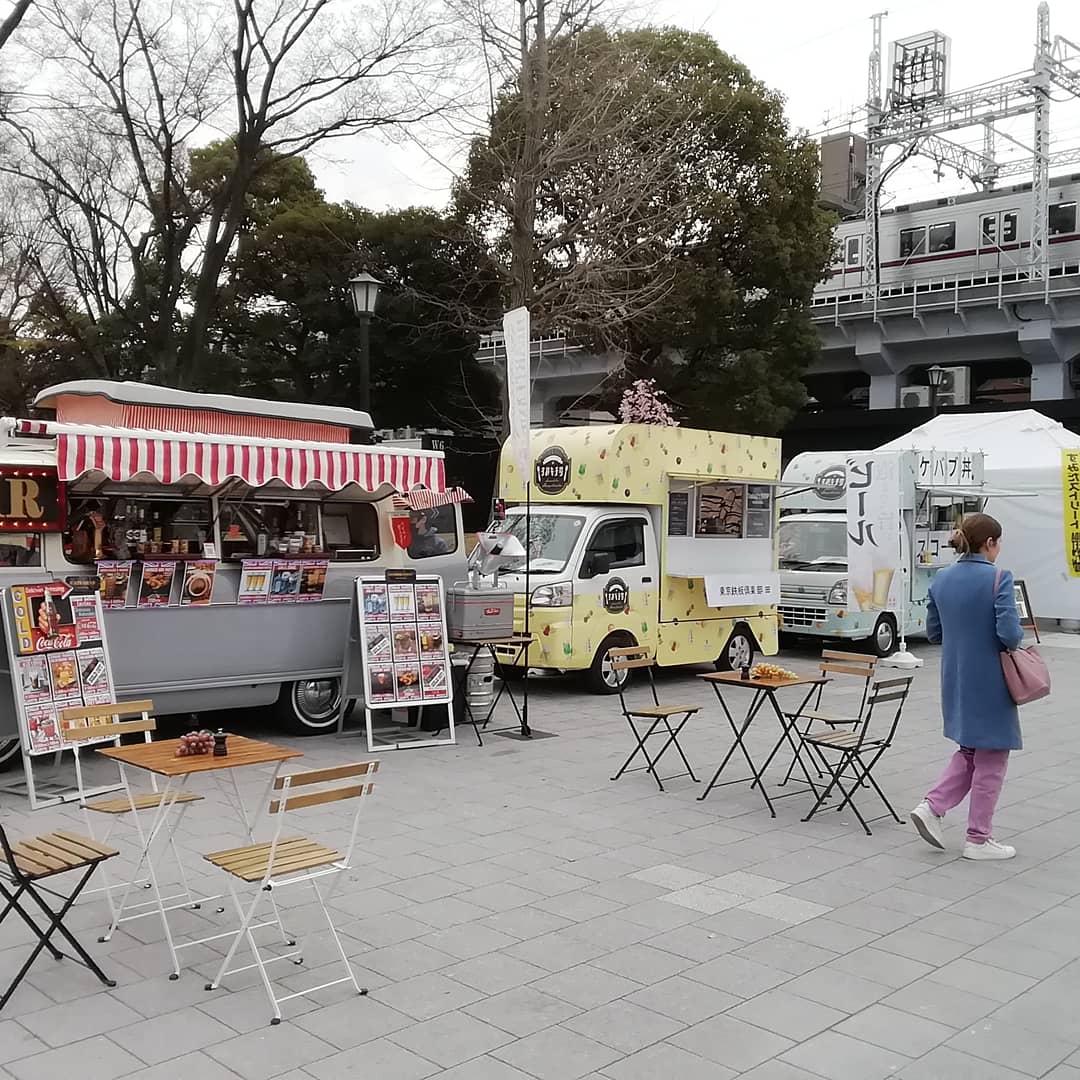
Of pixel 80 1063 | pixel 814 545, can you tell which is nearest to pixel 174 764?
pixel 80 1063

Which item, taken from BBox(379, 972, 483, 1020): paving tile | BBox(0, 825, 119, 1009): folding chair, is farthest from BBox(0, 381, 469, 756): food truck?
BBox(379, 972, 483, 1020): paving tile

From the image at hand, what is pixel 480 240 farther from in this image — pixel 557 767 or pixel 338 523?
pixel 557 767

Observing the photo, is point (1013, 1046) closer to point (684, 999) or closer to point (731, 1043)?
point (731, 1043)

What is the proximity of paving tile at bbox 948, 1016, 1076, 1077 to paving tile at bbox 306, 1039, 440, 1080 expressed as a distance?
182 centimetres

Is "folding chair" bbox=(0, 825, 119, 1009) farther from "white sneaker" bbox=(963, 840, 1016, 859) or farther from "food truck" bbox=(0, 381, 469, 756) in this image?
"white sneaker" bbox=(963, 840, 1016, 859)

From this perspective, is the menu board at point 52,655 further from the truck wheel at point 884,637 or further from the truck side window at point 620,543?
the truck wheel at point 884,637

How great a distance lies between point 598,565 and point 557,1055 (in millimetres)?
7864

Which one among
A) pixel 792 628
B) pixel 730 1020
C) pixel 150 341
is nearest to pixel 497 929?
pixel 730 1020

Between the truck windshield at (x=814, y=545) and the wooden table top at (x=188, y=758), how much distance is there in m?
11.4

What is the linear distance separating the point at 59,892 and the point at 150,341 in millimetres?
18626

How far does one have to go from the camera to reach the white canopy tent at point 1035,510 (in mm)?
Answer: 18438

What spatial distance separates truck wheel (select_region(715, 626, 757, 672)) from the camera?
12.9 m

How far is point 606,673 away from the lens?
39.0 feet

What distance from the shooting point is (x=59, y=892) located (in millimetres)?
5453
